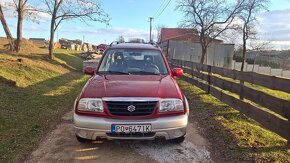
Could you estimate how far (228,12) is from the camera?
37.6 meters

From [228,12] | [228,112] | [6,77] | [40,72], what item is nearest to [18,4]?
[40,72]

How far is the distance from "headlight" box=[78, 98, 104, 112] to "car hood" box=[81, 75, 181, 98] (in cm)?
8

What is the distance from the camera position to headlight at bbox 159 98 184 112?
4770 mm

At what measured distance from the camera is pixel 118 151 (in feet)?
16.5

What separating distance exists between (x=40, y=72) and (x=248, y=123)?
389 inches

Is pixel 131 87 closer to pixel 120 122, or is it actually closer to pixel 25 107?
pixel 120 122

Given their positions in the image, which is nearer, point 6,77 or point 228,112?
point 228,112

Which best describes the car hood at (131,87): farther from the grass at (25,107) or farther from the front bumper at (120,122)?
the grass at (25,107)

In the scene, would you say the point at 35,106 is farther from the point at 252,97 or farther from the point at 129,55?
the point at 252,97

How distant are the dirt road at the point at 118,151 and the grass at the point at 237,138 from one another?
335 millimetres

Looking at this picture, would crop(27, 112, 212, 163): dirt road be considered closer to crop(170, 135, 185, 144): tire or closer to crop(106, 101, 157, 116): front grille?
crop(170, 135, 185, 144): tire

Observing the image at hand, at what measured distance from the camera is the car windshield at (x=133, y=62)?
6.12 metres

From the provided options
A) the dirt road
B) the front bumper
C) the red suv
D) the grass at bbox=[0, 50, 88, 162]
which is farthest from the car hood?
the grass at bbox=[0, 50, 88, 162]

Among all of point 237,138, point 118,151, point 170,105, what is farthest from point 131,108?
point 237,138
